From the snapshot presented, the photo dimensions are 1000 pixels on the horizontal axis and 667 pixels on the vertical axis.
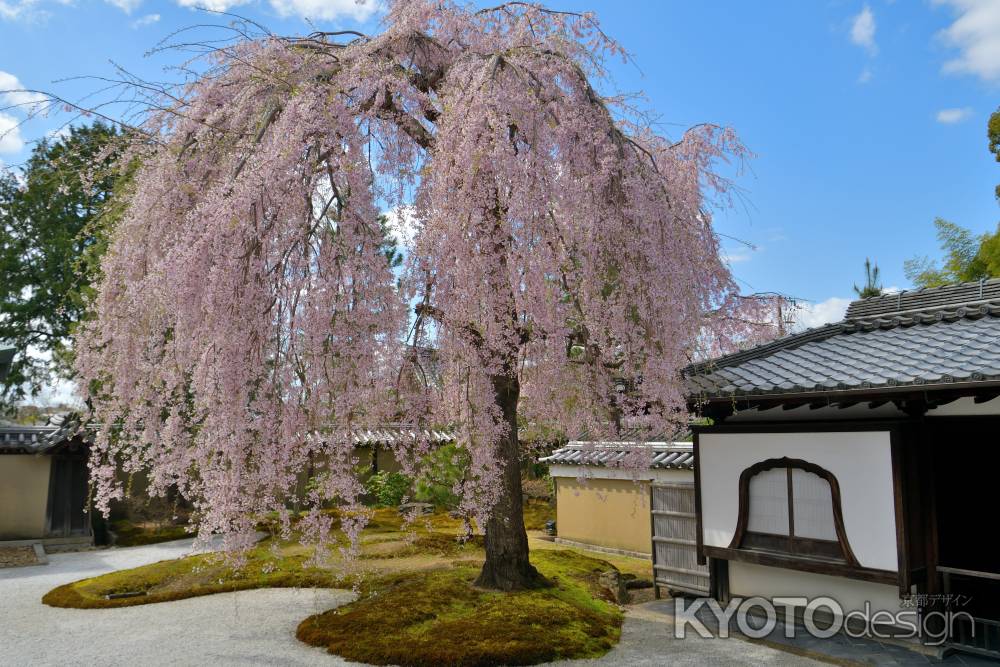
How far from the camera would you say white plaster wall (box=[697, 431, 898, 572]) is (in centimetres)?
661

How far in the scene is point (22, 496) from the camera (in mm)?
16203

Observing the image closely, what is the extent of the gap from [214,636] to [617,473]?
783cm

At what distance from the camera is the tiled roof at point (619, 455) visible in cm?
1077

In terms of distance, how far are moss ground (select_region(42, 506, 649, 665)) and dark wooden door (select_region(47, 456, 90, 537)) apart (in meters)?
5.88

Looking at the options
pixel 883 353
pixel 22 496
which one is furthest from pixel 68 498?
pixel 883 353

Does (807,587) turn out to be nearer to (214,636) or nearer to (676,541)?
(676,541)

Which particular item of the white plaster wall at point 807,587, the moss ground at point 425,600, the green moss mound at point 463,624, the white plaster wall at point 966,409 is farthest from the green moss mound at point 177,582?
the white plaster wall at point 966,409

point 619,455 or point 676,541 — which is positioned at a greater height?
point 619,455

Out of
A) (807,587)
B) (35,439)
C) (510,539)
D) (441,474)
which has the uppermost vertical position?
(35,439)

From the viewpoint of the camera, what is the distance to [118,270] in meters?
6.43

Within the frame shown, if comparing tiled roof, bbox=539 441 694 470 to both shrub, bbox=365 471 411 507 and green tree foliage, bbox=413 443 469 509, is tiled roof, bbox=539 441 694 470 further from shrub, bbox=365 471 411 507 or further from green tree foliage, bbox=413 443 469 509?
shrub, bbox=365 471 411 507

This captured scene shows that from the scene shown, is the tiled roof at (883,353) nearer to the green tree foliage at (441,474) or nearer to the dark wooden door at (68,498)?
the green tree foliage at (441,474)

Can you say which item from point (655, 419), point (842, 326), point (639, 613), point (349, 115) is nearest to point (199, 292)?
point (349, 115)

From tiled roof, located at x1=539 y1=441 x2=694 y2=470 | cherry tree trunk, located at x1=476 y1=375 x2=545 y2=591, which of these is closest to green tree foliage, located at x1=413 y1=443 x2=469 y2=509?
tiled roof, located at x1=539 y1=441 x2=694 y2=470
